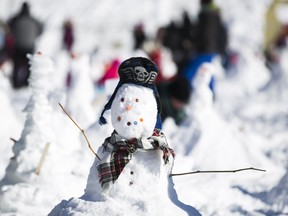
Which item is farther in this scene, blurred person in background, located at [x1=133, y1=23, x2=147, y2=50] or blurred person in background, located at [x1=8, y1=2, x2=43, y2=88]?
blurred person in background, located at [x1=133, y1=23, x2=147, y2=50]

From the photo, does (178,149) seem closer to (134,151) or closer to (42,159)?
(42,159)

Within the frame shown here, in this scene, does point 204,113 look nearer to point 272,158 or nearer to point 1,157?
point 272,158

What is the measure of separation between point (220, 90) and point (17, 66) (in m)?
5.84

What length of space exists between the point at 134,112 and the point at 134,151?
25 centimetres

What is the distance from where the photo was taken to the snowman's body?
4504 millimetres

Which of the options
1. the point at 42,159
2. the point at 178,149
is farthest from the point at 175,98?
the point at 42,159

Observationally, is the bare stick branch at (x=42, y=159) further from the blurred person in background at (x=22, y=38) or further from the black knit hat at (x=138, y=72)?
the blurred person in background at (x=22, y=38)

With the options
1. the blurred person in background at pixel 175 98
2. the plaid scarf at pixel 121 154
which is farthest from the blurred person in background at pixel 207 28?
the plaid scarf at pixel 121 154

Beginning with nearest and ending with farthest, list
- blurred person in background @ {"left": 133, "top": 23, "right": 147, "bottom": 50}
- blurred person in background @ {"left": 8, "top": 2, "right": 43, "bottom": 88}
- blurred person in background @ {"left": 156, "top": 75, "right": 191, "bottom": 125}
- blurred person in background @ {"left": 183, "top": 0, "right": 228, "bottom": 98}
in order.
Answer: blurred person in background @ {"left": 156, "top": 75, "right": 191, "bottom": 125}
blurred person in background @ {"left": 8, "top": 2, "right": 43, "bottom": 88}
blurred person in background @ {"left": 183, "top": 0, "right": 228, "bottom": 98}
blurred person in background @ {"left": 133, "top": 23, "right": 147, "bottom": 50}

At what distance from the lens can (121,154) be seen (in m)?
4.55

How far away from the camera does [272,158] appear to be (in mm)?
9227

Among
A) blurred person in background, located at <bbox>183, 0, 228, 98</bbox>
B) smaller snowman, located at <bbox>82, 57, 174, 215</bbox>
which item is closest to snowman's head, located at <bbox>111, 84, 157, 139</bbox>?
smaller snowman, located at <bbox>82, 57, 174, 215</bbox>

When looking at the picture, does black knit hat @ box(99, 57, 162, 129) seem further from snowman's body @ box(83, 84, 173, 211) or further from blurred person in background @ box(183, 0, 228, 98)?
blurred person in background @ box(183, 0, 228, 98)

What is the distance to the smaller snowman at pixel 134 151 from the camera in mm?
4508
